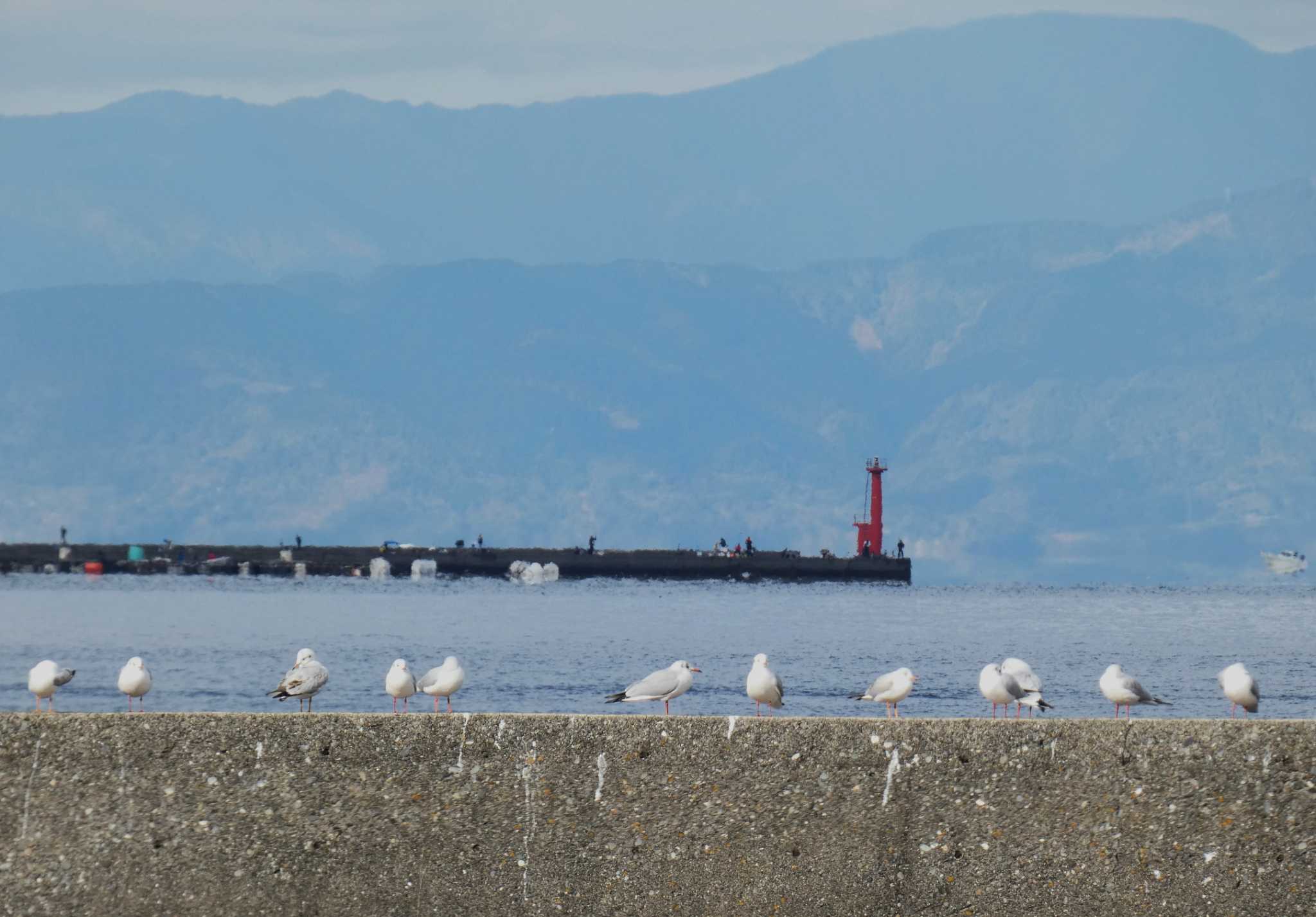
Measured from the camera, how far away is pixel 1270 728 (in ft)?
31.4

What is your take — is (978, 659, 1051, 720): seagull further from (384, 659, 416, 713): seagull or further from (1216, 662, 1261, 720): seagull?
(384, 659, 416, 713): seagull

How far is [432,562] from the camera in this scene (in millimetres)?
130875

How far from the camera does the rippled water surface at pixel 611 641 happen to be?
38469 millimetres

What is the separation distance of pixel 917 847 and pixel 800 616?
244 ft

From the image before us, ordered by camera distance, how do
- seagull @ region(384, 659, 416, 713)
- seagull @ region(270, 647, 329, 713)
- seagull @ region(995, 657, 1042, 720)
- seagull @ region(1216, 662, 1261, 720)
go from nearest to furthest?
seagull @ region(1216, 662, 1261, 720) → seagull @ region(270, 647, 329, 713) → seagull @ region(384, 659, 416, 713) → seagull @ region(995, 657, 1042, 720)

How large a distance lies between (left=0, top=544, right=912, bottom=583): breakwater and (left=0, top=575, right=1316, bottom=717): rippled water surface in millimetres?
9229

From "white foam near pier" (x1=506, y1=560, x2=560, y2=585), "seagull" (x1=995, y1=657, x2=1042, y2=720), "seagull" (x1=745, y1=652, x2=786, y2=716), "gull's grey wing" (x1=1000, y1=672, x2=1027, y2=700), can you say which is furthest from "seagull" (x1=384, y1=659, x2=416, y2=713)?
"white foam near pier" (x1=506, y1=560, x2=560, y2=585)

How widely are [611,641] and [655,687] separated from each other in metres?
49.1

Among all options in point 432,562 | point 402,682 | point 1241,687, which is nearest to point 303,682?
point 402,682

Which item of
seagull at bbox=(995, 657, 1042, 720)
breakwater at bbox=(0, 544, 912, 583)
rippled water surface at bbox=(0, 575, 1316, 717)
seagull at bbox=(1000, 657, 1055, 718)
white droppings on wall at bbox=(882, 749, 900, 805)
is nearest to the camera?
white droppings on wall at bbox=(882, 749, 900, 805)

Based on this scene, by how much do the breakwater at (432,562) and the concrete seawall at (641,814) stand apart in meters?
120

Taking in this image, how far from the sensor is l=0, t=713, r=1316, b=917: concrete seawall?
9.48 meters

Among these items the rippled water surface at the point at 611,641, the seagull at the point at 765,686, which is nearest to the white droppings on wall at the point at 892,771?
the seagull at the point at 765,686

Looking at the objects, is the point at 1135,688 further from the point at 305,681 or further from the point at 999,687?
the point at 305,681
